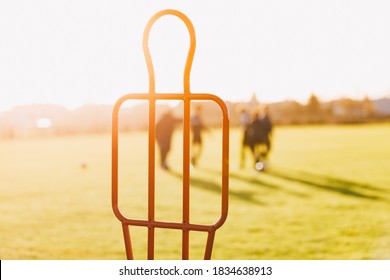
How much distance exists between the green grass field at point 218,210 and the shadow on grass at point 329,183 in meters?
0.02

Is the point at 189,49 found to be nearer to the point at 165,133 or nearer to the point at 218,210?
the point at 218,210

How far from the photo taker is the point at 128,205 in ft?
32.9

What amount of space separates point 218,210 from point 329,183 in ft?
12.9

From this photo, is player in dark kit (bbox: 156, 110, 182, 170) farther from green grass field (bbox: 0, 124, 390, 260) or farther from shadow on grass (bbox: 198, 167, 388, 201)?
shadow on grass (bbox: 198, 167, 388, 201)

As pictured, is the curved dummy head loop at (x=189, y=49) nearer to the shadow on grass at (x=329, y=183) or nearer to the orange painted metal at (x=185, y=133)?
the orange painted metal at (x=185, y=133)

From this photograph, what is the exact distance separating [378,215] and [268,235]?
217 cm

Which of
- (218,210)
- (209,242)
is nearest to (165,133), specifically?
(218,210)

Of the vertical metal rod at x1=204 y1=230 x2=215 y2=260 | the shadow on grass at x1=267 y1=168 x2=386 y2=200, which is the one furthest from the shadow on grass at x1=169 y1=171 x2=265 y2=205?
the vertical metal rod at x1=204 y1=230 x2=215 y2=260

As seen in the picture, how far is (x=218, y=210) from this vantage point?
938 centimetres

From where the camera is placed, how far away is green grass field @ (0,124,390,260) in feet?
22.0

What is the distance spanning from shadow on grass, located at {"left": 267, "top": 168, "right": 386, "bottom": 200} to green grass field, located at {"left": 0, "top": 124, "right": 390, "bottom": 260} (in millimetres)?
19

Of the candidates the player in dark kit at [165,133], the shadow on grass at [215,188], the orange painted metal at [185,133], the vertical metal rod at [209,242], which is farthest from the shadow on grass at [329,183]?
the orange painted metal at [185,133]

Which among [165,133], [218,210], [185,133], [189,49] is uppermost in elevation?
[189,49]

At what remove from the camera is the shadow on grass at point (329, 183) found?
11.0 meters
